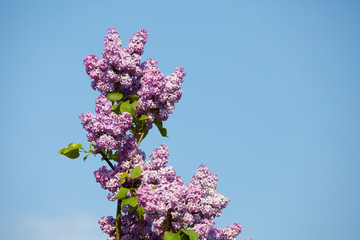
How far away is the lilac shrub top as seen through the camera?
11500 millimetres

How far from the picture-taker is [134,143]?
1223 cm

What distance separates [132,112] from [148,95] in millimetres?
575

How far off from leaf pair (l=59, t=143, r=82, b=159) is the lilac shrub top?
0.9 inches

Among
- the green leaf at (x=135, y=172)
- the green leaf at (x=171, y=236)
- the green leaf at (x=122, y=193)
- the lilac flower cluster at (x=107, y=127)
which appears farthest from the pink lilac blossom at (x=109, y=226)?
the green leaf at (x=171, y=236)

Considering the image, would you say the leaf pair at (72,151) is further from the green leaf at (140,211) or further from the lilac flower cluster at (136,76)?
the green leaf at (140,211)

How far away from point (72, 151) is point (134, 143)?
151cm

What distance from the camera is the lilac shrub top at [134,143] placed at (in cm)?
1150

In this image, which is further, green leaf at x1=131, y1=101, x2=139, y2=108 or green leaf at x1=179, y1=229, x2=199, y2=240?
green leaf at x1=131, y1=101, x2=139, y2=108

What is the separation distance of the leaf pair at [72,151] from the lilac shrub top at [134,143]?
0.08ft

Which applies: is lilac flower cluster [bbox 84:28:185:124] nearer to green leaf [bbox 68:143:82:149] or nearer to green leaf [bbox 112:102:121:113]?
green leaf [bbox 112:102:121:113]

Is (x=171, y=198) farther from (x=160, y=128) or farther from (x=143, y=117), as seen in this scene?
(x=160, y=128)

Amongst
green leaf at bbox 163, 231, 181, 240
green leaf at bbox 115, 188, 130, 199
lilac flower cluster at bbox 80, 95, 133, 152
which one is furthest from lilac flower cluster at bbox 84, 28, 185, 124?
green leaf at bbox 163, 231, 181, 240

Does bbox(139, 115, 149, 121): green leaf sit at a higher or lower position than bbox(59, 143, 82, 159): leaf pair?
higher

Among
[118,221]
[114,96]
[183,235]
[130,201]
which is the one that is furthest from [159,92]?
[183,235]
